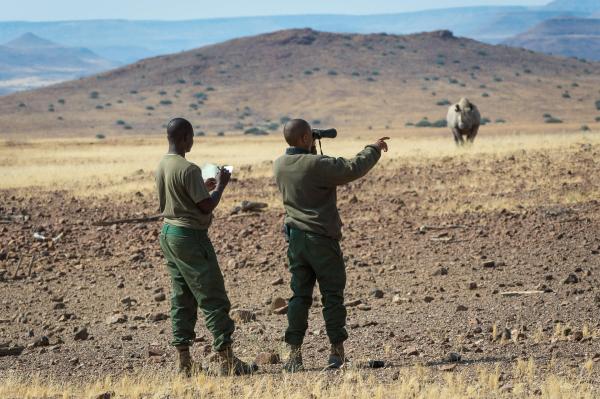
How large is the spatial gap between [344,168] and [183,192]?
1065 mm

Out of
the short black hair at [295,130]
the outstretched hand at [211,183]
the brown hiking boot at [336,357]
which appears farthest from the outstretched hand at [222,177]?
the brown hiking boot at [336,357]

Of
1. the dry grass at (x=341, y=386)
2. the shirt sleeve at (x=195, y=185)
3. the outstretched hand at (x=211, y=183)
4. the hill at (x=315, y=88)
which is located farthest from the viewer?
the hill at (x=315, y=88)

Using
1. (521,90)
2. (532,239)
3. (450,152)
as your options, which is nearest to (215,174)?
(532,239)

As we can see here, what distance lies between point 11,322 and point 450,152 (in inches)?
569

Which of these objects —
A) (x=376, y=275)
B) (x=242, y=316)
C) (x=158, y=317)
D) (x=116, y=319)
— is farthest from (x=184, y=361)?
(x=376, y=275)

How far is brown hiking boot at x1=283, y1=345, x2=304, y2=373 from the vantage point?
7262 mm

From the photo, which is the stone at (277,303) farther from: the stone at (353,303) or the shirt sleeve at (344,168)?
→ the shirt sleeve at (344,168)

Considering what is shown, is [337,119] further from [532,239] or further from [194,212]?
[194,212]

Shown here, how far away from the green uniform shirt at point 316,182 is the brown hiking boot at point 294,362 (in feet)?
2.64

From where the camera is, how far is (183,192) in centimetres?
712

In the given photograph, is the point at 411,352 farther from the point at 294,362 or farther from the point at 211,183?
the point at 211,183

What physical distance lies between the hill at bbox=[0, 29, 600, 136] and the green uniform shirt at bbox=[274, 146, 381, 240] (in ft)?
184

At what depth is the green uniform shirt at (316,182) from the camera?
7.11 meters

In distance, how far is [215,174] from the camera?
7.40 m
